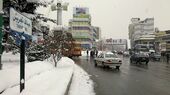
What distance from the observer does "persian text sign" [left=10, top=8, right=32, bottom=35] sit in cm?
810

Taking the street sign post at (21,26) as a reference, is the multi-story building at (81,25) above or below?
above

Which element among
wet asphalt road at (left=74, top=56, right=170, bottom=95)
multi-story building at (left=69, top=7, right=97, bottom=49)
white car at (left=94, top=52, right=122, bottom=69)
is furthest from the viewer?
multi-story building at (left=69, top=7, right=97, bottom=49)

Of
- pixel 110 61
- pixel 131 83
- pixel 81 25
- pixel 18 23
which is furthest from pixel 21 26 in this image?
pixel 81 25

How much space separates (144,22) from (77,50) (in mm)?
125235

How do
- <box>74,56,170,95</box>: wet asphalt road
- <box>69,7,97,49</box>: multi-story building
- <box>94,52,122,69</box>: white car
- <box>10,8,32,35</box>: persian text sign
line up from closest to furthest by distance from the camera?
1. <box>10,8,32,35</box>: persian text sign
2. <box>74,56,170,95</box>: wet asphalt road
3. <box>94,52,122,69</box>: white car
4. <box>69,7,97,49</box>: multi-story building

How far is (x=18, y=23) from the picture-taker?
8.46 m

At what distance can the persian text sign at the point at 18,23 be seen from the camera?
8.10 m

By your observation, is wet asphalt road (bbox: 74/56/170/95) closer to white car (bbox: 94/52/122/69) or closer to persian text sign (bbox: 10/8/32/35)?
persian text sign (bbox: 10/8/32/35)

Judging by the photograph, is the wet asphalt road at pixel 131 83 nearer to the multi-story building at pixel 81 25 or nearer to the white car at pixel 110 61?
the white car at pixel 110 61

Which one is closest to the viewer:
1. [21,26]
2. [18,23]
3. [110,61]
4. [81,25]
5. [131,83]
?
[18,23]

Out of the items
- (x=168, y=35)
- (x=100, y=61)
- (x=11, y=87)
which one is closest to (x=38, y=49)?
(x=100, y=61)

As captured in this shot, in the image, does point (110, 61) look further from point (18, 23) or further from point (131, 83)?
point (18, 23)

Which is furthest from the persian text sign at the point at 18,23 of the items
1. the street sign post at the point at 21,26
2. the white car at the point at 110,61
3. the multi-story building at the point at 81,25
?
the multi-story building at the point at 81,25

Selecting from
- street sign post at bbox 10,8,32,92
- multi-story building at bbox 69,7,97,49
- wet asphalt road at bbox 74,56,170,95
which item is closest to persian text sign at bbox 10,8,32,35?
street sign post at bbox 10,8,32,92
